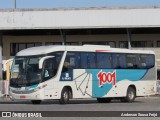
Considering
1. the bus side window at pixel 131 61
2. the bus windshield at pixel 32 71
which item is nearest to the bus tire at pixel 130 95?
the bus side window at pixel 131 61

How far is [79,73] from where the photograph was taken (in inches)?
1083

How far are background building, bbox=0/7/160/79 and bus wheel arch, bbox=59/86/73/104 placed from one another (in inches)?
887

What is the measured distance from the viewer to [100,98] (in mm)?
30609

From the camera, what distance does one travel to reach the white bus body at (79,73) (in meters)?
26.0

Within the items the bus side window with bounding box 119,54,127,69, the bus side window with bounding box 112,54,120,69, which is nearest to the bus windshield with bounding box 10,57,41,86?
the bus side window with bounding box 112,54,120,69

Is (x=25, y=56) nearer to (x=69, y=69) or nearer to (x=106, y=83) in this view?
(x=69, y=69)

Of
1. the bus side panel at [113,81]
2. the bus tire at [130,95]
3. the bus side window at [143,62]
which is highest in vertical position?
the bus side window at [143,62]

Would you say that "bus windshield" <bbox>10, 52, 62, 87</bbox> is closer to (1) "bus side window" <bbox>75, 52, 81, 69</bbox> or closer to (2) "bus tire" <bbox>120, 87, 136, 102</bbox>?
(1) "bus side window" <bbox>75, 52, 81, 69</bbox>

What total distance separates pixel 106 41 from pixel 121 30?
2.12m

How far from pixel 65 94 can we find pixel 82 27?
23.2 m

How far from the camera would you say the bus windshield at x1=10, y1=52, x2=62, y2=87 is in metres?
25.9

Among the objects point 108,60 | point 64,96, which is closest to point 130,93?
point 108,60

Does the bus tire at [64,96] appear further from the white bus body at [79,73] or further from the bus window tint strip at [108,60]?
the bus window tint strip at [108,60]

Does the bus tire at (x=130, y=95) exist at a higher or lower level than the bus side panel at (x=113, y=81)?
lower
